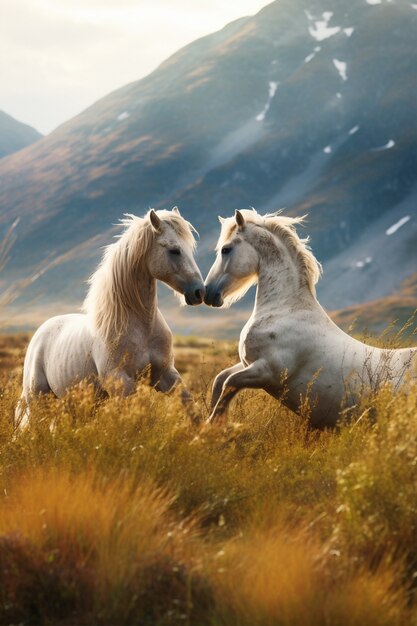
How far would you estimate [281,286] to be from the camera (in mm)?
8258

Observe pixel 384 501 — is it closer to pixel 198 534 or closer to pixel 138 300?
pixel 198 534

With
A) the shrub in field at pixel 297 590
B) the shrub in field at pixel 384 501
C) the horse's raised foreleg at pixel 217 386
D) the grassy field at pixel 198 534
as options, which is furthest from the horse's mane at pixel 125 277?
the shrub in field at pixel 297 590

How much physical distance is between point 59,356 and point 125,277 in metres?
1.32

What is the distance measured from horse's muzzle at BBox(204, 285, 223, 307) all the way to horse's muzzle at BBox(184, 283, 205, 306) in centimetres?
13

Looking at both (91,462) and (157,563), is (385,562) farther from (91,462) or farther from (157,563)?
(91,462)

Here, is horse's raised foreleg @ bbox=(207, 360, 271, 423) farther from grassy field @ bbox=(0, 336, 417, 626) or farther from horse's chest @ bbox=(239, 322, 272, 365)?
grassy field @ bbox=(0, 336, 417, 626)

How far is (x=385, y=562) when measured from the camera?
15.5ft

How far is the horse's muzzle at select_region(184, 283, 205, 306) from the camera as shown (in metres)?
8.02

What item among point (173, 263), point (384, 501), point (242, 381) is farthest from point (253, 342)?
point (384, 501)

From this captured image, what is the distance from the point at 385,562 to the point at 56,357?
5.08m

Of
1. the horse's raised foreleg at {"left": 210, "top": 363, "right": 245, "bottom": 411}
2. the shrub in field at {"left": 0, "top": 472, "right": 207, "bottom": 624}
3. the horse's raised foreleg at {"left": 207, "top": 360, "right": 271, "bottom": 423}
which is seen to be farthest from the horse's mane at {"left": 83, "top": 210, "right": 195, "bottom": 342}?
the shrub in field at {"left": 0, "top": 472, "right": 207, "bottom": 624}

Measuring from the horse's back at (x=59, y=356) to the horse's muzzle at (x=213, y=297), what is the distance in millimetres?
1194

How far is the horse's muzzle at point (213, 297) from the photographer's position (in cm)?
818

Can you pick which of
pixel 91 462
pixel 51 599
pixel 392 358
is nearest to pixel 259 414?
pixel 392 358
